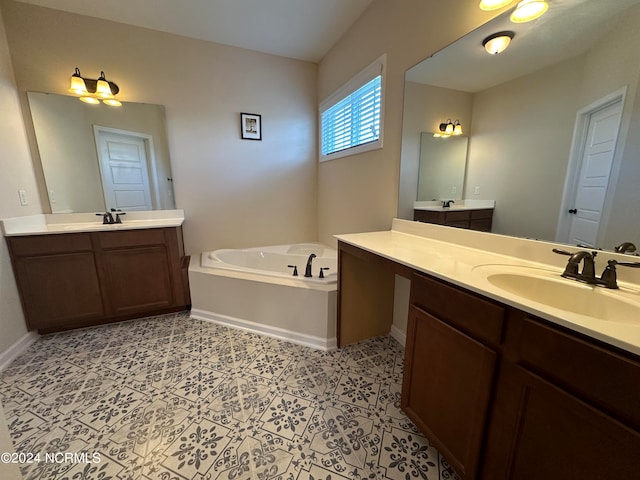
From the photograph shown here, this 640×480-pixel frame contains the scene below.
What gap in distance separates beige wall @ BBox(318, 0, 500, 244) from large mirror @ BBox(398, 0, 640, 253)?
14 cm

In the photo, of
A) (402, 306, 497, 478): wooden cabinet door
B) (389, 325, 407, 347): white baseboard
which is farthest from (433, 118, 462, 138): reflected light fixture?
(389, 325, 407, 347): white baseboard

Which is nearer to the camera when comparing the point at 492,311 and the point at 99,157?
the point at 492,311

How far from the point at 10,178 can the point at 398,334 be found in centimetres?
321

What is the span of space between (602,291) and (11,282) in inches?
134

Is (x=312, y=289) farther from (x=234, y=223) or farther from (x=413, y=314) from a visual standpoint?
(x=234, y=223)

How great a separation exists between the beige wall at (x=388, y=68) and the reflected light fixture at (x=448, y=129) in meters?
0.29

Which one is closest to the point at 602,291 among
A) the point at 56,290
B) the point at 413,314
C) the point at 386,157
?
the point at 413,314

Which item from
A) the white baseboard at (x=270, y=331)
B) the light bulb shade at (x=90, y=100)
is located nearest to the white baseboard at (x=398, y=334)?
the white baseboard at (x=270, y=331)

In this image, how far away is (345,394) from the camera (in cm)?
149

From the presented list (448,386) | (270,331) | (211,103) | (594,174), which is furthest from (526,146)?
(211,103)

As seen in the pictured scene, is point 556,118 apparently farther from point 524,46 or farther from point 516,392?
point 516,392

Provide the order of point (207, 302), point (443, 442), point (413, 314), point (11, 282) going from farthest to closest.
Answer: point (207, 302)
point (11, 282)
point (413, 314)
point (443, 442)

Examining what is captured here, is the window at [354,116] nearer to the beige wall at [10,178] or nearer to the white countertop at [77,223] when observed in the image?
the white countertop at [77,223]

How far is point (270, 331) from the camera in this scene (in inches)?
82.1
